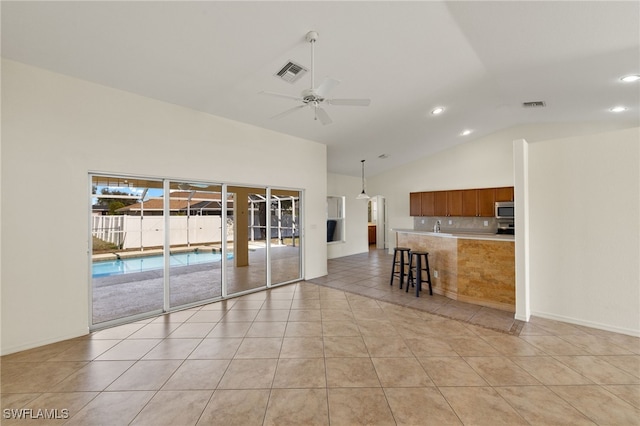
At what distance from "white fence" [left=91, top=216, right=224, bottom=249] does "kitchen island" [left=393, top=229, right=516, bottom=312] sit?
13.1ft

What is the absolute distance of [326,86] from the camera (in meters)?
2.53

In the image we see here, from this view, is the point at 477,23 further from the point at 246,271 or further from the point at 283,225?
the point at 246,271

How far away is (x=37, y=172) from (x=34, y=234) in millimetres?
685

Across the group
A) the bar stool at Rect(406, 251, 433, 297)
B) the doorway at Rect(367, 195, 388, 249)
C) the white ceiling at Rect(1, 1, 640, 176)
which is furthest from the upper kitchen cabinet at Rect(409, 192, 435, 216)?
the white ceiling at Rect(1, 1, 640, 176)

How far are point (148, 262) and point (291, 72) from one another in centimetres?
603

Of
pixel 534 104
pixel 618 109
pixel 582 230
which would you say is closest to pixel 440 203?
pixel 534 104

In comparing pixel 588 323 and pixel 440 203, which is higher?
pixel 440 203

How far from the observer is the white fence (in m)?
3.80

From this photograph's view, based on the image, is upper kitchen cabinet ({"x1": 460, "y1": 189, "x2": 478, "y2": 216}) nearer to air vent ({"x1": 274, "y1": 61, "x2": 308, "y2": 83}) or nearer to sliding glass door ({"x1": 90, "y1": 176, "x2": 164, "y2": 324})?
air vent ({"x1": 274, "y1": 61, "x2": 308, "y2": 83})

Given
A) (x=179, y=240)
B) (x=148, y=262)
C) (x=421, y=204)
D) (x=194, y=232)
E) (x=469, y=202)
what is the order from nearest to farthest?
(x=179, y=240) < (x=194, y=232) < (x=148, y=262) < (x=469, y=202) < (x=421, y=204)

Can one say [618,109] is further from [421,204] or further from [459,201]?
[421,204]

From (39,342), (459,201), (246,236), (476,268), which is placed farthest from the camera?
(459,201)

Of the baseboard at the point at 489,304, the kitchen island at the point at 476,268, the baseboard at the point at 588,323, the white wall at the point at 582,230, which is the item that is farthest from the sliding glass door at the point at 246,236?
the baseboard at the point at 588,323

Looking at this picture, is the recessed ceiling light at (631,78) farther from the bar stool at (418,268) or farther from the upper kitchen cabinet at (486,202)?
the bar stool at (418,268)
